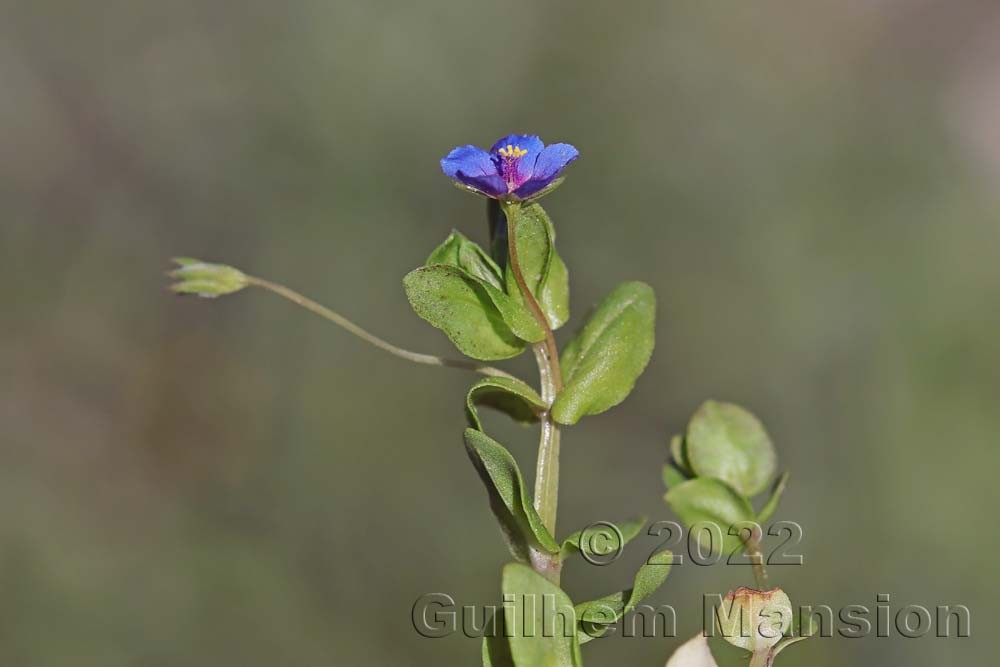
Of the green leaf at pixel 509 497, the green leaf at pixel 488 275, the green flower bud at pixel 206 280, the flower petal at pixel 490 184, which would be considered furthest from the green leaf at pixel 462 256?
the green flower bud at pixel 206 280

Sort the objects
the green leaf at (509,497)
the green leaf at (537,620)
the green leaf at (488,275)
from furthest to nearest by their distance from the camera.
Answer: the green leaf at (488,275), the green leaf at (509,497), the green leaf at (537,620)

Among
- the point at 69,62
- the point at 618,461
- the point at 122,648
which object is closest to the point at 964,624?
the point at 618,461

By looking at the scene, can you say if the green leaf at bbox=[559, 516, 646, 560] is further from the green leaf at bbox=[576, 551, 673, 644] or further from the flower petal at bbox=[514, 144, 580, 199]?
the flower petal at bbox=[514, 144, 580, 199]

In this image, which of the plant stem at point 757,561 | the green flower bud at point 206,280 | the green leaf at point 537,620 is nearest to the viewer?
the green leaf at point 537,620

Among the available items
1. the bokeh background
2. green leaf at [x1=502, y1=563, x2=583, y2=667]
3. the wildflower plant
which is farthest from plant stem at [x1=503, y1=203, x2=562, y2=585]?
the bokeh background

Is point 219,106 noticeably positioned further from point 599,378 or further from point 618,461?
point 599,378

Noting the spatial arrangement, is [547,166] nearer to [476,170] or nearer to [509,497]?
[476,170]

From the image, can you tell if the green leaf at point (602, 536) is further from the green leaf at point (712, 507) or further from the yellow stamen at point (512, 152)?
the yellow stamen at point (512, 152)

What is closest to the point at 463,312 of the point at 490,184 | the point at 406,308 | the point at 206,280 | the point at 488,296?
the point at 488,296
